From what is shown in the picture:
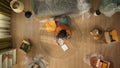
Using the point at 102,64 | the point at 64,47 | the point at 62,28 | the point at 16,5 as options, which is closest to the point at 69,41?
the point at 64,47

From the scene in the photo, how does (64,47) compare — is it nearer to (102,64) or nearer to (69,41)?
(69,41)

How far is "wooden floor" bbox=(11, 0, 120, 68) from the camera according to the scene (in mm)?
1698

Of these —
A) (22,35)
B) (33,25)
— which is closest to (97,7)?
(33,25)

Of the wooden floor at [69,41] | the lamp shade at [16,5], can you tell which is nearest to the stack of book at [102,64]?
the wooden floor at [69,41]

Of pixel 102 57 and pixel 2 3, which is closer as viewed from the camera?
pixel 2 3

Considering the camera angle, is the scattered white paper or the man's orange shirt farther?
the scattered white paper

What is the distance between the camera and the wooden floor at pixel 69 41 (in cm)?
170

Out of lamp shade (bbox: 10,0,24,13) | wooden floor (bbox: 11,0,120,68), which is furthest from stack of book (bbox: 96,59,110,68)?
lamp shade (bbox: 10,0,24,13)

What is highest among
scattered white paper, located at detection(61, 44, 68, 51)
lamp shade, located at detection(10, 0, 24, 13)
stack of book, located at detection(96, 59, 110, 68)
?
lamp shade, located at detection(10, 0, 24, 13)

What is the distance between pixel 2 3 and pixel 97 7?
722 mm

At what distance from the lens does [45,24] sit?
1.72 metres

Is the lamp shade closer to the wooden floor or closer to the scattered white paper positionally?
the wooden floor

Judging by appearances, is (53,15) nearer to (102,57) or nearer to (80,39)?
(80,39)

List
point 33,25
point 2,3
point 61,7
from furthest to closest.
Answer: point 33,25, point 61,7, point 2,3
